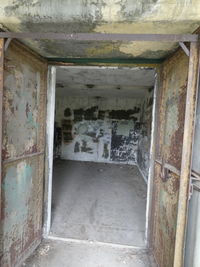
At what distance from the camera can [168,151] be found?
1.58 metres

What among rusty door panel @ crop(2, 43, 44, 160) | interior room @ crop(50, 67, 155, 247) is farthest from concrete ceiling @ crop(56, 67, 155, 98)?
rusty door panel @ crop(2, 43, 44, 160)

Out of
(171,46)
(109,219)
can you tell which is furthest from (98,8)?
(109,219)

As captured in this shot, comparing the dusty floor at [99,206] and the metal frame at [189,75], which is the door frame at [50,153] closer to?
the dusty floor at [99,206]

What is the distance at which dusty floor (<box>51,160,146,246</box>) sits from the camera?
7.29 feet

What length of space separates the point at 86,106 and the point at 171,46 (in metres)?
4.93

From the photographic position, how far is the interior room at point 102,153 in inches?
94.5

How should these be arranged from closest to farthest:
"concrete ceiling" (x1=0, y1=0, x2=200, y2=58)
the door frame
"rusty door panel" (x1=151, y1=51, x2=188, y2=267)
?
"concrete ceiling" (x1=0, y1=0, x2=200, y2=58)
"rusty door panel" (x1=151, y1=51, x2=188, y2=267)
the door frame

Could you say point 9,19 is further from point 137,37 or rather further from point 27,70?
point 137,37

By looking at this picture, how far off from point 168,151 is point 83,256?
1.41 metres

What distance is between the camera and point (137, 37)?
1099mm

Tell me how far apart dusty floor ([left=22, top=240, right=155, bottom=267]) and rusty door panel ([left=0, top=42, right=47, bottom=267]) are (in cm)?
14

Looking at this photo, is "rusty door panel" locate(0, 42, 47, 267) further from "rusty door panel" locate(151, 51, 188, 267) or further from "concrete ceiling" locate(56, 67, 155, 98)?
"rusty door panel" locate(151, 51, 188, 267)

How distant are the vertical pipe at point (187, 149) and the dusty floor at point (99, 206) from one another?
3.43 ft

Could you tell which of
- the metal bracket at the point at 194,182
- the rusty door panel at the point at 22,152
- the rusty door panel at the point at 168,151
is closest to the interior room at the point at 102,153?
the rusty door panel at the point at 168,151
